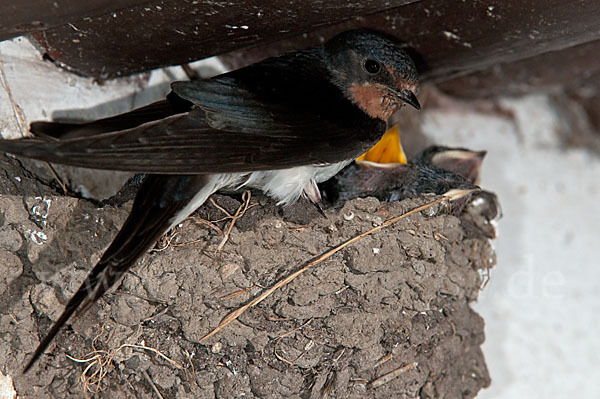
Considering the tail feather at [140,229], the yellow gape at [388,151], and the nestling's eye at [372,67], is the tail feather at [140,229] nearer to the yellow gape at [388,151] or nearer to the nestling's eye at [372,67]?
the nestling's eye at [372,67]

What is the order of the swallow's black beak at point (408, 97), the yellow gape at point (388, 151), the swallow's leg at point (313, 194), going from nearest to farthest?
the swallow's leg at point (313, 194) → the swallow's black beak at point (408, 97) → the yellow gape at point (388, 151)

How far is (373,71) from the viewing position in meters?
2.49

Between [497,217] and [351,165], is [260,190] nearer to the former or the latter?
[351,165]

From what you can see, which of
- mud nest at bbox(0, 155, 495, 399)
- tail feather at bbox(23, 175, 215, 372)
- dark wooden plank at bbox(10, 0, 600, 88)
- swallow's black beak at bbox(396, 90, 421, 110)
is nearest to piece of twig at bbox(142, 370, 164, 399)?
mud nest at bbox(0, 155, 495, 399)

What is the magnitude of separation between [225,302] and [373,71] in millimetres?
893

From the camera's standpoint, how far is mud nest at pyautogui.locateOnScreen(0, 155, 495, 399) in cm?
216

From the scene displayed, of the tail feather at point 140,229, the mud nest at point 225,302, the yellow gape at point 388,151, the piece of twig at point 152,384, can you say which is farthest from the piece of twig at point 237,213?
the yellow gape at point 388,151

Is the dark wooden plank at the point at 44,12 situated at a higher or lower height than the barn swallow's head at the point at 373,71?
higher

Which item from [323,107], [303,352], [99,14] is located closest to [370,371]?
[303,352]

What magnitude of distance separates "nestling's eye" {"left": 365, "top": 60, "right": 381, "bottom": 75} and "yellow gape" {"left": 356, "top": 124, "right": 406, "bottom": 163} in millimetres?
499

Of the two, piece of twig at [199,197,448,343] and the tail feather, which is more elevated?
the tail feather

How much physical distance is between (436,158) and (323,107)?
0.77 metres

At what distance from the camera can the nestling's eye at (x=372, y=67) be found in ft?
8.13

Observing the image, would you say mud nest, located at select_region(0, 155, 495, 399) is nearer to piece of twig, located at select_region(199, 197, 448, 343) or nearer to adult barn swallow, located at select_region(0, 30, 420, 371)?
piece of twig, located at select_region(199, 197, 448, 343)
